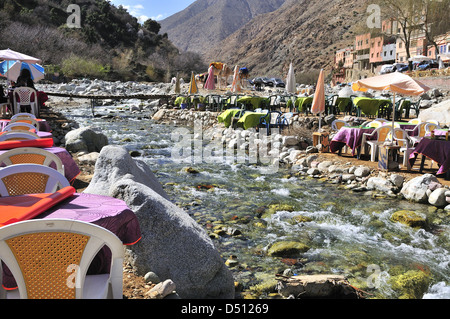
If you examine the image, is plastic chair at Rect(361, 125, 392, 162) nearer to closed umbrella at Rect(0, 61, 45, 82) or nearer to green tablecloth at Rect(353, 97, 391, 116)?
green tablecloth at Rect(353, 97, 391, 116)

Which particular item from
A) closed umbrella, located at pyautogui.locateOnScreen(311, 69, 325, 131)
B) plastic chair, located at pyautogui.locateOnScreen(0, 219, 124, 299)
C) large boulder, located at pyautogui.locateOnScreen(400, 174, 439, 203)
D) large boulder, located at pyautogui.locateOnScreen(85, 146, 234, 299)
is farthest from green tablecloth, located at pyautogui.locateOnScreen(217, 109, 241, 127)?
plastic chair, located at pyautogui.locateOnScreen(0, 219, 124, 299)

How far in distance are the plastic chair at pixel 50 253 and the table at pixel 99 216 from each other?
0.31 metres

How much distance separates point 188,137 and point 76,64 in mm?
30928

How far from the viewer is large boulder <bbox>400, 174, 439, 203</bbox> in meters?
6.43

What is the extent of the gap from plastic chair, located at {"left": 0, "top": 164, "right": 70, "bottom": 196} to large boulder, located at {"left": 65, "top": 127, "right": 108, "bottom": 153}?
5999 millimetres

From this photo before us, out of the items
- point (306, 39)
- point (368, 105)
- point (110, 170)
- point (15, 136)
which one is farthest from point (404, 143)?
point (306, 39)

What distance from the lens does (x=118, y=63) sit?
161ft

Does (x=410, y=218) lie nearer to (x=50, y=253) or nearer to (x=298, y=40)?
(x=50, y=253)

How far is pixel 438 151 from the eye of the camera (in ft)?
22.7

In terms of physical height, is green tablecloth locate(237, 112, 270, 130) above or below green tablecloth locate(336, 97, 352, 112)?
below

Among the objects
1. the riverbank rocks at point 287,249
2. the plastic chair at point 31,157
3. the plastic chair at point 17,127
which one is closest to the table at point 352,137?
the riverbank rocks at point 287,249

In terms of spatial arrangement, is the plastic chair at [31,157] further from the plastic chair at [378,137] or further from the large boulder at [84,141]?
the plastic chair at [378,137]

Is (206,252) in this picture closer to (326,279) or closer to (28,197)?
(326,279)
